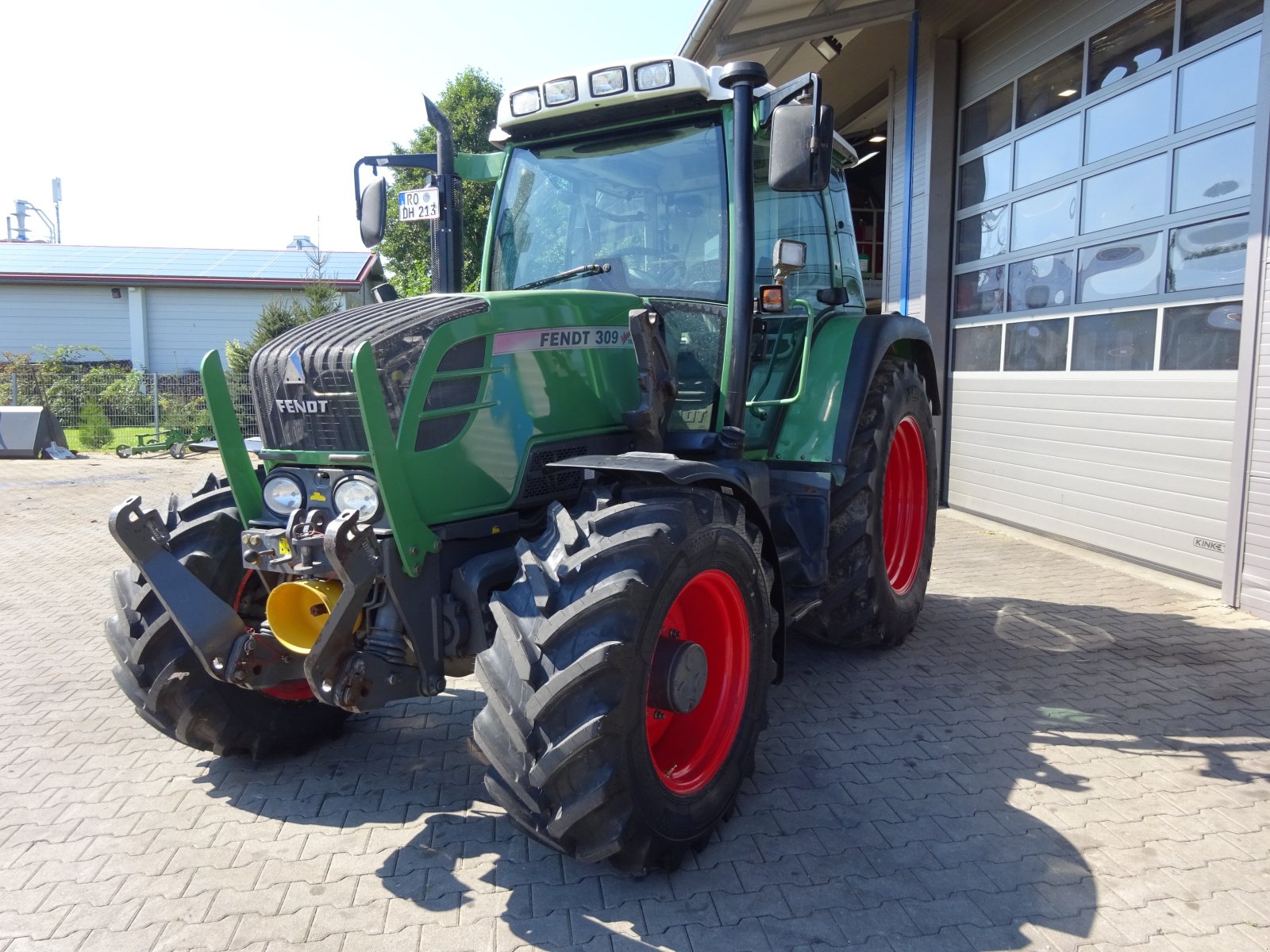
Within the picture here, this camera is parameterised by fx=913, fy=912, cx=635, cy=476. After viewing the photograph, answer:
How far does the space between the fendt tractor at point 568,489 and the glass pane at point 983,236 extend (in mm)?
4471

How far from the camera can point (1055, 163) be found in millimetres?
7262

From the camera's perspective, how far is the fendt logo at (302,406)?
287 cm

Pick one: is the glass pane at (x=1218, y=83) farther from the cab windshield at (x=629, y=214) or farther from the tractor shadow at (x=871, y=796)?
the cab windshield at (x=629, y=214)

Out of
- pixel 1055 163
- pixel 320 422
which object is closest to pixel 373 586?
pixel 320 422

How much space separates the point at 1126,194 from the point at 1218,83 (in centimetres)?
93

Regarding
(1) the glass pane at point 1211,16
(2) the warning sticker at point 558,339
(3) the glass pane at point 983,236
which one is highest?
(1) the glass pane at point 1211,16

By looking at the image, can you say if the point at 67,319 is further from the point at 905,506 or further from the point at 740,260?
the point at 740,260

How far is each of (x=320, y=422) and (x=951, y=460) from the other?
23.6 ft

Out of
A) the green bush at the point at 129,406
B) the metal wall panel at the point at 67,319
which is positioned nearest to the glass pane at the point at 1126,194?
the green bush at the point at 129,406

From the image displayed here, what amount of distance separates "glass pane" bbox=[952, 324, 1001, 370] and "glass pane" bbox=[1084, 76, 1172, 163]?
170 centimetres

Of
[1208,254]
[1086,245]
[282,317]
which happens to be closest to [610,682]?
[1208,254]

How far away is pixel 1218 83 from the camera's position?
5.64m

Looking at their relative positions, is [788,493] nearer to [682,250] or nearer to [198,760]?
[682,250]

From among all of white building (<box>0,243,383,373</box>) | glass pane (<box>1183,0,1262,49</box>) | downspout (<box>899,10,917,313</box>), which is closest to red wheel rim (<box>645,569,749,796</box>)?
glass pane (<box>1183,0,1262,49</box>)
